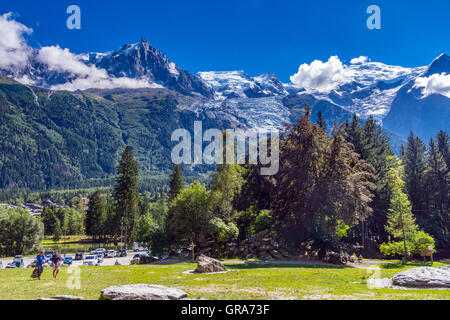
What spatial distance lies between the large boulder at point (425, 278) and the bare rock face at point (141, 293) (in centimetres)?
1102

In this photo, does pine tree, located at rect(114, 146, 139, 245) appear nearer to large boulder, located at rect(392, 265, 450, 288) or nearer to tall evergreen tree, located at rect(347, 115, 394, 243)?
tall evergreen tree, located at rect(347, 115, 394, 243)

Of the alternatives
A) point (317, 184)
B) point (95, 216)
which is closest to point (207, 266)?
point (317, 184)

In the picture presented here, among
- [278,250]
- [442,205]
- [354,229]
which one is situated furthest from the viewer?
[442,205]

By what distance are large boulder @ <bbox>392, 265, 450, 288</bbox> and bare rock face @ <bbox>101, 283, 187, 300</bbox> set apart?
11017 millimetres

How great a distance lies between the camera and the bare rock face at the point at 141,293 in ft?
36.2

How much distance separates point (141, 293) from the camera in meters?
11.1

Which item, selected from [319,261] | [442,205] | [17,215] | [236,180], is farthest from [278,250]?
[17,215]

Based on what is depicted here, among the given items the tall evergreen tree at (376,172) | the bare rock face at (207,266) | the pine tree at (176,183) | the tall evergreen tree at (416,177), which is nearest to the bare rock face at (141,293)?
the bare rock face at (207,266)

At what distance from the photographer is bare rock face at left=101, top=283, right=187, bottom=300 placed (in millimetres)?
11031

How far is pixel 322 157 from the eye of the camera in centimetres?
3619

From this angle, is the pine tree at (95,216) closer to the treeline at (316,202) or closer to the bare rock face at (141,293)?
the treeline at (316,202)
